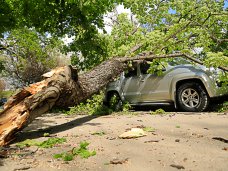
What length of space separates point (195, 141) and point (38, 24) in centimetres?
865

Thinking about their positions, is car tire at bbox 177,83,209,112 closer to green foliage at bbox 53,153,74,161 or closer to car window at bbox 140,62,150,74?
car window at bbox 140,62,150,74

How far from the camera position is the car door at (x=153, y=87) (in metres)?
9.96

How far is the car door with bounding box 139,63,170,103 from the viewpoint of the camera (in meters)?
9.96

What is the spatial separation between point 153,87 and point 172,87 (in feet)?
2.54

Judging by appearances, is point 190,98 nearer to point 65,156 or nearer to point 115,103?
point 115,103

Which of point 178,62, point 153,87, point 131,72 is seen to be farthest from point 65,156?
point 131,72

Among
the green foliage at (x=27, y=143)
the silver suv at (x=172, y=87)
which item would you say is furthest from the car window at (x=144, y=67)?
the green foliage at (x=27, y=143)

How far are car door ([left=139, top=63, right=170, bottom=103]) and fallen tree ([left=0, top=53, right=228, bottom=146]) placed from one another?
7.04 feet

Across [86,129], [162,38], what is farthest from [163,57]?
[86,129]


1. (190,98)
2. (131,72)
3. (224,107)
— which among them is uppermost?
(131,72)

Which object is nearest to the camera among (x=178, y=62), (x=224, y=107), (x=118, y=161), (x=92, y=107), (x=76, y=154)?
(x=118, y=161)

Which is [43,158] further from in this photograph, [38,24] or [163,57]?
[38,24]

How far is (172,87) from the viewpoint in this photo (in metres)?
9.73

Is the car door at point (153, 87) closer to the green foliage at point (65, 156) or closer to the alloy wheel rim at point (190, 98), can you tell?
the alloy wheel rim at point (190, 98)
